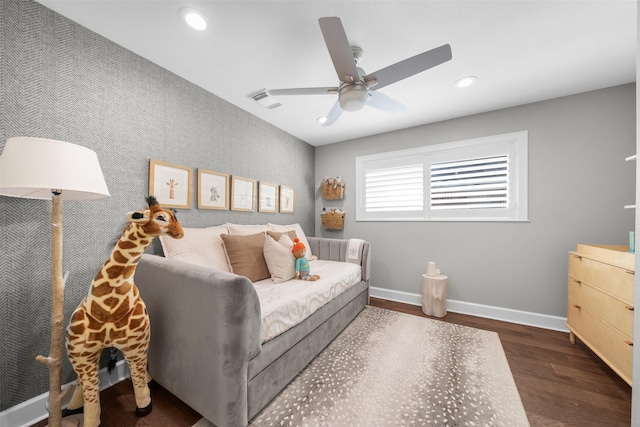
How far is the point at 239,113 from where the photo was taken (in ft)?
8.24

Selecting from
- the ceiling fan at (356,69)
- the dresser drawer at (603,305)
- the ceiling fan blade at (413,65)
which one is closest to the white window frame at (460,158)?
the dresser drawer at (603,305)

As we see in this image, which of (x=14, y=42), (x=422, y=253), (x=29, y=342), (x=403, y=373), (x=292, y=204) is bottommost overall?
(x=403, y=373)

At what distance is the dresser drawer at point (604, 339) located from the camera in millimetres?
1355

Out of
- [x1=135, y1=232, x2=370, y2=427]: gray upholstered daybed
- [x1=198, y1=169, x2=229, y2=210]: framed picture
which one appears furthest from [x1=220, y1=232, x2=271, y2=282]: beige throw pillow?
[x1=135, y1=232, x2=370, y2=427]: gray upholstered daybed

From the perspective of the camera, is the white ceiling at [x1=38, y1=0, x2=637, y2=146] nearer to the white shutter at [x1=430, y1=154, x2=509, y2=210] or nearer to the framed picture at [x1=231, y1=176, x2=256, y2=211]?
the white shutter at [x1=430, y1=154, x2=509, y2=210]

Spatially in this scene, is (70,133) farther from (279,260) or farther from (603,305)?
(603,305)

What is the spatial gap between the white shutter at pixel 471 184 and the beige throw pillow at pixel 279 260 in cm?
198

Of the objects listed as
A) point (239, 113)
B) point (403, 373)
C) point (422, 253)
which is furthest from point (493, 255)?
point (239, 113)

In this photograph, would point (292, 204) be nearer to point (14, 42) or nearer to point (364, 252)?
point (364, 252)

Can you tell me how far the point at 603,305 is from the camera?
5.16ft

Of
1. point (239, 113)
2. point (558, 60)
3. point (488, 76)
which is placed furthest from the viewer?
point (239, 113)

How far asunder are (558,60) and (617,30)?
0.31 metres

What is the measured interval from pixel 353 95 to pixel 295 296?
1.38m

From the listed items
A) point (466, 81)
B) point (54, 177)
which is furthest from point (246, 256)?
point (466, 81)
